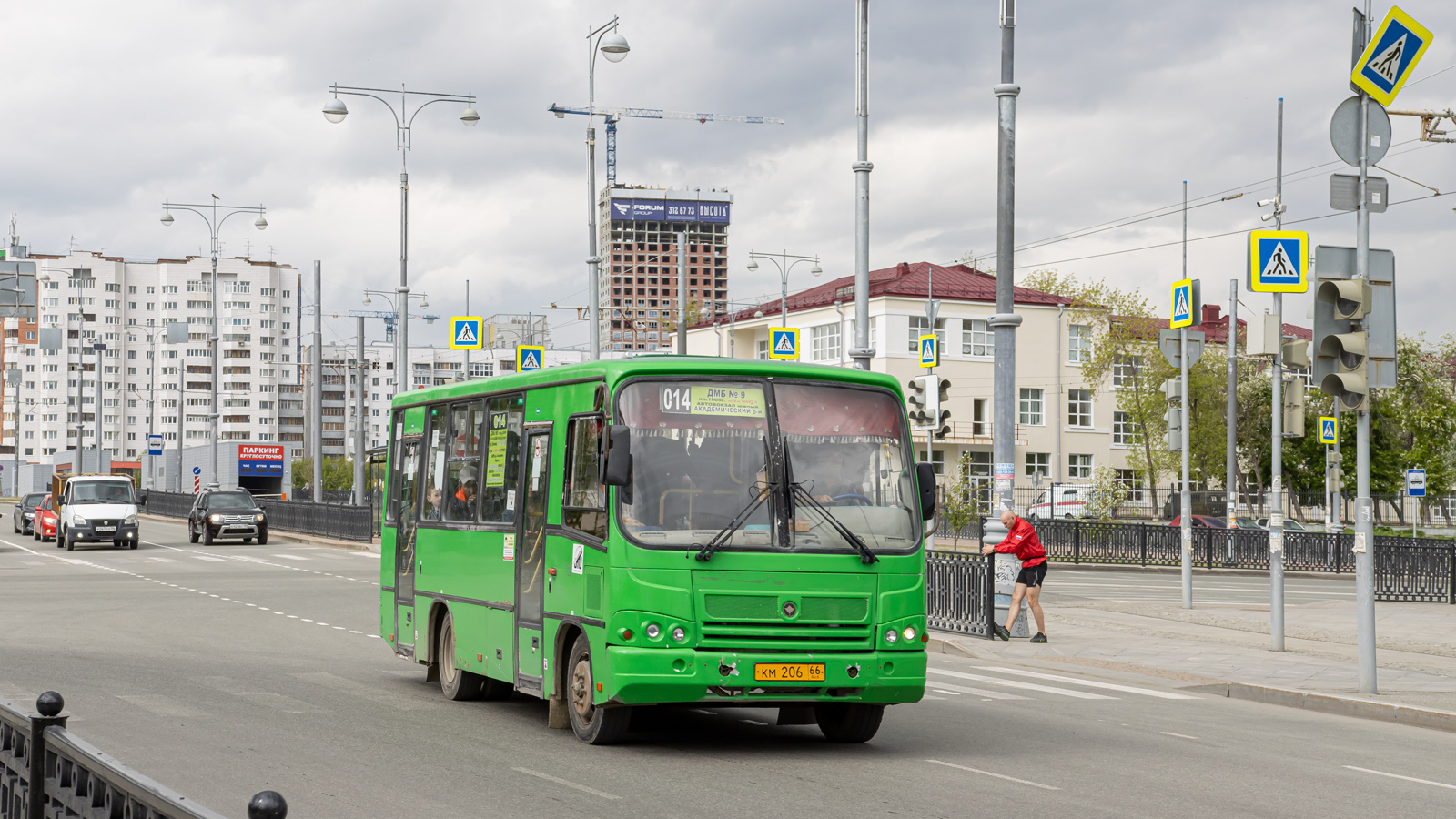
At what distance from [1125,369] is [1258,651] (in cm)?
5514

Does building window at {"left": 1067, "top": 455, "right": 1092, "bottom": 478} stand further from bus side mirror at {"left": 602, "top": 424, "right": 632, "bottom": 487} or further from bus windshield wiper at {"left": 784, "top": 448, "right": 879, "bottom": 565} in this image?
bus side mirror at {"left": 602, "top": 424, "right": 632, "bottom": 487}

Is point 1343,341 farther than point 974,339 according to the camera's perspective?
No

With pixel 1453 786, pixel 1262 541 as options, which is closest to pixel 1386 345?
pixel 1453 786

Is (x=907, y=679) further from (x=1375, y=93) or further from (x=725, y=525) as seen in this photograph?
(x=1375, y=93)

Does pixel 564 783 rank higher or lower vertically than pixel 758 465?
lower

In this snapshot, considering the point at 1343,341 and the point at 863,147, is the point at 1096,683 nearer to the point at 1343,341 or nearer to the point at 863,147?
the point at 1343,341

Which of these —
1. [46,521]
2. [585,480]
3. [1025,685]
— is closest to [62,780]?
[585,480]

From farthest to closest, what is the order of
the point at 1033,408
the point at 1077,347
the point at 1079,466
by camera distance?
the point at 1079,466, the point at 1077,347, the point at 1033,408

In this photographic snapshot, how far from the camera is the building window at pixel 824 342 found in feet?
253

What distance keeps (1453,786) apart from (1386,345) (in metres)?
6.12

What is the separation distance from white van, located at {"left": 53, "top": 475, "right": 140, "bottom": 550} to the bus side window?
36.4 metres

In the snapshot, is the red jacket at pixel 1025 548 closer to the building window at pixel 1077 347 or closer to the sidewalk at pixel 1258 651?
the sidewalk at pixel 1258 651

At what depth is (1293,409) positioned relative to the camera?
2492 centimetres

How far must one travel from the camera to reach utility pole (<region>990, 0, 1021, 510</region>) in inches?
802
